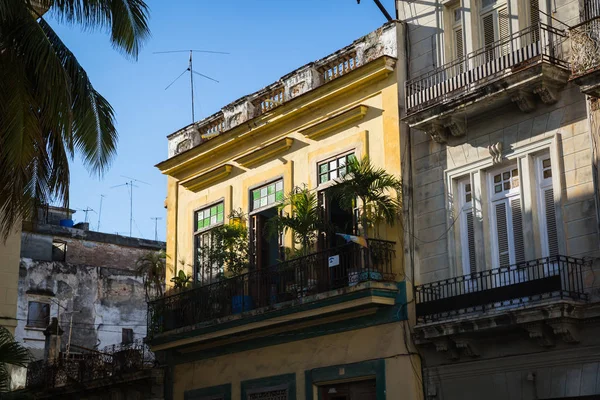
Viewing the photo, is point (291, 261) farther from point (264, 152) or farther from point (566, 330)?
point (566, 330)

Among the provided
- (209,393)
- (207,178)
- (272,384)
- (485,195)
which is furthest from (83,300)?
(485,195)

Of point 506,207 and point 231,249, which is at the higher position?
point 231,249

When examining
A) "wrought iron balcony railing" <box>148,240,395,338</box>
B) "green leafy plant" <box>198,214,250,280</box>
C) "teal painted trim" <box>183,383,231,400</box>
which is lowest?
"teal painted trim" <box>183,383,231,400</box>

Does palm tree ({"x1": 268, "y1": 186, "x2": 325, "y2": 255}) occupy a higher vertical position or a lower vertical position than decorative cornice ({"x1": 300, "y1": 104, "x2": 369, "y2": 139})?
lower

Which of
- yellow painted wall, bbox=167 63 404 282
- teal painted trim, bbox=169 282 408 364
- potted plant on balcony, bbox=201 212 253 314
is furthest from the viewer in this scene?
potted plant on balcony, bbox=201 212 253 314

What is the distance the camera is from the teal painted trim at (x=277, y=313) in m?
16.7

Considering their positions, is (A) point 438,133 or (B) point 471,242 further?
(A) point 438,133

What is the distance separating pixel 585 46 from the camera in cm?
1452

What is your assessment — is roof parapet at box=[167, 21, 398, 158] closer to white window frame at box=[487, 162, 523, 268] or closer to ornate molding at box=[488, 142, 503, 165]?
ornate molding at box=[488, 142, 503, 165]

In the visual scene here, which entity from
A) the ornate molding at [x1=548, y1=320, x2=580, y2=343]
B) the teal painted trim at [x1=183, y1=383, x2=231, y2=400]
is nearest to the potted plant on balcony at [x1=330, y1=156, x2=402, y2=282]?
the ornate molding at [x1=548, y1=320, x2=580, y2=343]

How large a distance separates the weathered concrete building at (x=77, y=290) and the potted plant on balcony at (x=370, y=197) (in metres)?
17.0

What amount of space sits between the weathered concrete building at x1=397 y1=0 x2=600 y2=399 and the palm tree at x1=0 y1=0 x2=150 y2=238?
5228 millimetres

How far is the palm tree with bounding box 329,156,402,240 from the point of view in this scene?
17.1 m

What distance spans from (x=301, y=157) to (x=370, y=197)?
3.16m
